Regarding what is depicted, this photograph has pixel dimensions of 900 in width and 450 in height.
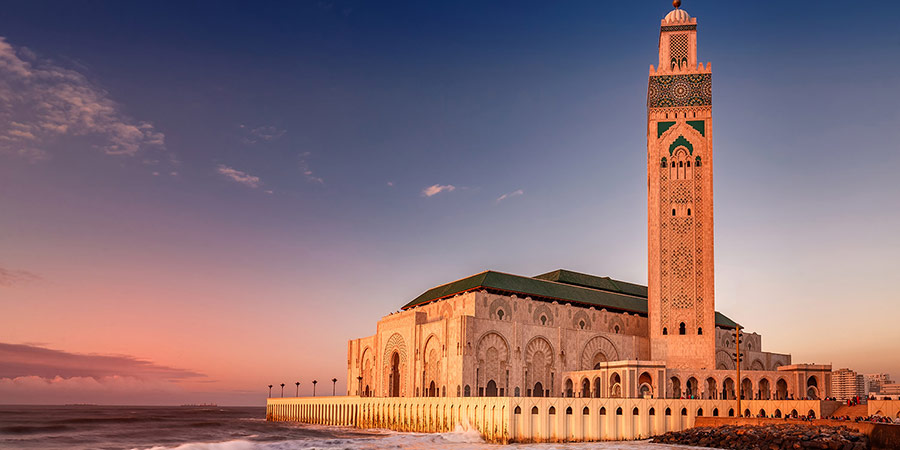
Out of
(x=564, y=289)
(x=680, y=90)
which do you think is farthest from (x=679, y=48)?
(x=564, y=289)

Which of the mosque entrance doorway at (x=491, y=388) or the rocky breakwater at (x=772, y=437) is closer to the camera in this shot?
the rocky breakwater at (x=772, y=437)

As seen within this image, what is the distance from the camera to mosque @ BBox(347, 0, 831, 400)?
198 ft

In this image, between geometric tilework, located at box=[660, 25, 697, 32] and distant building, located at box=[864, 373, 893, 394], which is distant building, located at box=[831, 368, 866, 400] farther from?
geometric tilework, located at box=[660, 25, 697, 32]

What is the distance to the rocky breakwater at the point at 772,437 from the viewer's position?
3669 centimetres

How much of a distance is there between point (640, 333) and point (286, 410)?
1603 inches

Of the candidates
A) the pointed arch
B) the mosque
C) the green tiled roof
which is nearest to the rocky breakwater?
the mosque

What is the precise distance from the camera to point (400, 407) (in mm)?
58000

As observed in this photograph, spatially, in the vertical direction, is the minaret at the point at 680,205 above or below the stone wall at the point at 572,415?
above

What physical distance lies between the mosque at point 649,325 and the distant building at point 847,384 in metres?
64.8

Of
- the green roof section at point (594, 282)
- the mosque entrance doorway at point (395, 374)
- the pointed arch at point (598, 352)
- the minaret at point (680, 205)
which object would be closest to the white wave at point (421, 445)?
the minaret at point (680, 205)

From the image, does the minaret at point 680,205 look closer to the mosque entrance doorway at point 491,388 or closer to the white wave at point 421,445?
the mosque entrance doorway at point 491,388

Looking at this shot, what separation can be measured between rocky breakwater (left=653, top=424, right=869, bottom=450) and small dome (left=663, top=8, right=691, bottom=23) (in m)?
40.0

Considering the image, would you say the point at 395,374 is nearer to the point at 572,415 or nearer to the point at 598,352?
the point at 598,352

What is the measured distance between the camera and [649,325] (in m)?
64.2
